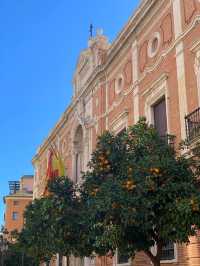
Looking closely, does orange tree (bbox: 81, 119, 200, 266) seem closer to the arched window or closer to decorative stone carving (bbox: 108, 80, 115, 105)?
decorative stone carving (bbox: 108, 80, 115, 105)

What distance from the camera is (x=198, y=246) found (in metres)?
12.5

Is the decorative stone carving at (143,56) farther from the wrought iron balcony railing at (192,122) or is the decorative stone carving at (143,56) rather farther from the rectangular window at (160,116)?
the wrought iron balcony railing at (192,122)

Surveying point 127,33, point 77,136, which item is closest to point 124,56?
point 127,33

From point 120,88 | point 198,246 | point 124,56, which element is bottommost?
point 198,246

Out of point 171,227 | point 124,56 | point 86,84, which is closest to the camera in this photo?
point 171,227

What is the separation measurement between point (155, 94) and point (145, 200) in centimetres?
774

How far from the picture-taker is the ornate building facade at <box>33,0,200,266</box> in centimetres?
1410

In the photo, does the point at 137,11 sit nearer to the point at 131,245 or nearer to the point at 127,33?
the point at 127,33

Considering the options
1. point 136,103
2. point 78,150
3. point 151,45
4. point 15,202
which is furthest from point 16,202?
point 151,45

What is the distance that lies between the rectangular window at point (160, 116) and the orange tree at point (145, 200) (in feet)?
17.8

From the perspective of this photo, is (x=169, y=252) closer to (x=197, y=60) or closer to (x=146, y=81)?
(x=197, y=60)

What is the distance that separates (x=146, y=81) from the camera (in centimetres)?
1720

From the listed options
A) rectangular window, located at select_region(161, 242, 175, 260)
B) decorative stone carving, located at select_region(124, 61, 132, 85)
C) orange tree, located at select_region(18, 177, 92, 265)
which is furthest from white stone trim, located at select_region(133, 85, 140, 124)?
orange tree, located at select_region(18, 177, 92, 265)

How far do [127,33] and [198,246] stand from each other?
967 centimetres
